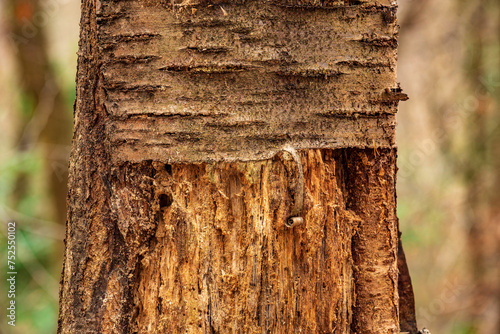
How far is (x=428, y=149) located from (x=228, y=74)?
14.2ft

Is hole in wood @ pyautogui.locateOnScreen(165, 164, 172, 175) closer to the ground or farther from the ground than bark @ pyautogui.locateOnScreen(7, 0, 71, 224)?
closer to the ground

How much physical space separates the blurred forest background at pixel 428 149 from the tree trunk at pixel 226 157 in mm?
2950

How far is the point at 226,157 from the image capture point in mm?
1115

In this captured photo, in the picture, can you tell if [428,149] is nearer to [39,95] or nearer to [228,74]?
[39,95]

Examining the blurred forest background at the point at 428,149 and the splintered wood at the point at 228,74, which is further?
the blurred forest background at the point at 428,149

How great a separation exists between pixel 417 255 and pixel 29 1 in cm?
443

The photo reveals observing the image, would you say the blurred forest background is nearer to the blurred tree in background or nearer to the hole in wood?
the blurred tree in background

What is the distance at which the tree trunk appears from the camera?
1.10 m

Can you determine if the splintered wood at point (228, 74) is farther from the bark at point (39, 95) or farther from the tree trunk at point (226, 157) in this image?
the bark at point (39, 95)

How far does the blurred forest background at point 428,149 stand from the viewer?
13.3 ft

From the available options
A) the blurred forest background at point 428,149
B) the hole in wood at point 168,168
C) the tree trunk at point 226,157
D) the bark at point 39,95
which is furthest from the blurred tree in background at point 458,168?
the hole in wood at point 168,168

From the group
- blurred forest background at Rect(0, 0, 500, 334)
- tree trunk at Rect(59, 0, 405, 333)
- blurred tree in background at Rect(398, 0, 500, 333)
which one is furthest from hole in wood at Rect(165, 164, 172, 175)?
blurred tree in background at Rect(398, 0, 500, 333)

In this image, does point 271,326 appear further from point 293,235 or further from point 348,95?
point 348,95

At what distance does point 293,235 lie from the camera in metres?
1.16
